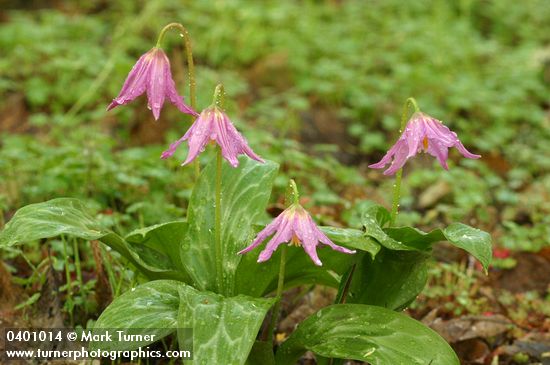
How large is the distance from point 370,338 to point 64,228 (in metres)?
0.87

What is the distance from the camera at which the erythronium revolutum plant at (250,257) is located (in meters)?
1.79

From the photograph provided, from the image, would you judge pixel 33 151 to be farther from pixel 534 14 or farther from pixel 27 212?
pixel 534 14

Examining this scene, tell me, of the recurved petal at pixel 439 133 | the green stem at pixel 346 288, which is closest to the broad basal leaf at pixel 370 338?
the green stem at pixel 346 288

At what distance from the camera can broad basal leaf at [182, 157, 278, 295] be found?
2117 millimetres

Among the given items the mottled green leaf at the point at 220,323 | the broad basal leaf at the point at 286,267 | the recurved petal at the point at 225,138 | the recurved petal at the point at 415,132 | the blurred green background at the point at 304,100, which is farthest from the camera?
the blurred green background at the point at 304,100

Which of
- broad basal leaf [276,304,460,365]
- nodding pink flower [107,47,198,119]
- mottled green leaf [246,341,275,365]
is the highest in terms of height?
nodding pink flower [107,47,198,119]

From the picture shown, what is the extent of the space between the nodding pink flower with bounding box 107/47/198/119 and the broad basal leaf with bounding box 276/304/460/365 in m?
0.69

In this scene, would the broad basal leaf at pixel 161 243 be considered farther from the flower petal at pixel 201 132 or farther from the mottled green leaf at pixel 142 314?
the flower petal at pixel 201 132

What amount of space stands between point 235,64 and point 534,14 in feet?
10.2

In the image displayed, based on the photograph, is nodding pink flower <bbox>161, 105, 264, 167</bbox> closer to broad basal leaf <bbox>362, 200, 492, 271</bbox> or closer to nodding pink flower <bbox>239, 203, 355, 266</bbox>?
nodding pink flower <bbox>239, 203, 355, 266</bbox>

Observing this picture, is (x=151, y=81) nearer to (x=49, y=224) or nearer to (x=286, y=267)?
(x=49, y=224)

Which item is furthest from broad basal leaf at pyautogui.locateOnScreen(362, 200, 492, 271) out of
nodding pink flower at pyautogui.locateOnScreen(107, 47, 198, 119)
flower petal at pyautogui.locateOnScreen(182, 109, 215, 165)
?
nodding pink flower at pyautogui.locateOnScreen(107, 47, 198, 119)

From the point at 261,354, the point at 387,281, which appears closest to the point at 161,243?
the point at 261,354

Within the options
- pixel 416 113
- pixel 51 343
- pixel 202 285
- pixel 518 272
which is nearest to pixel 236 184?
pixel 202 285
